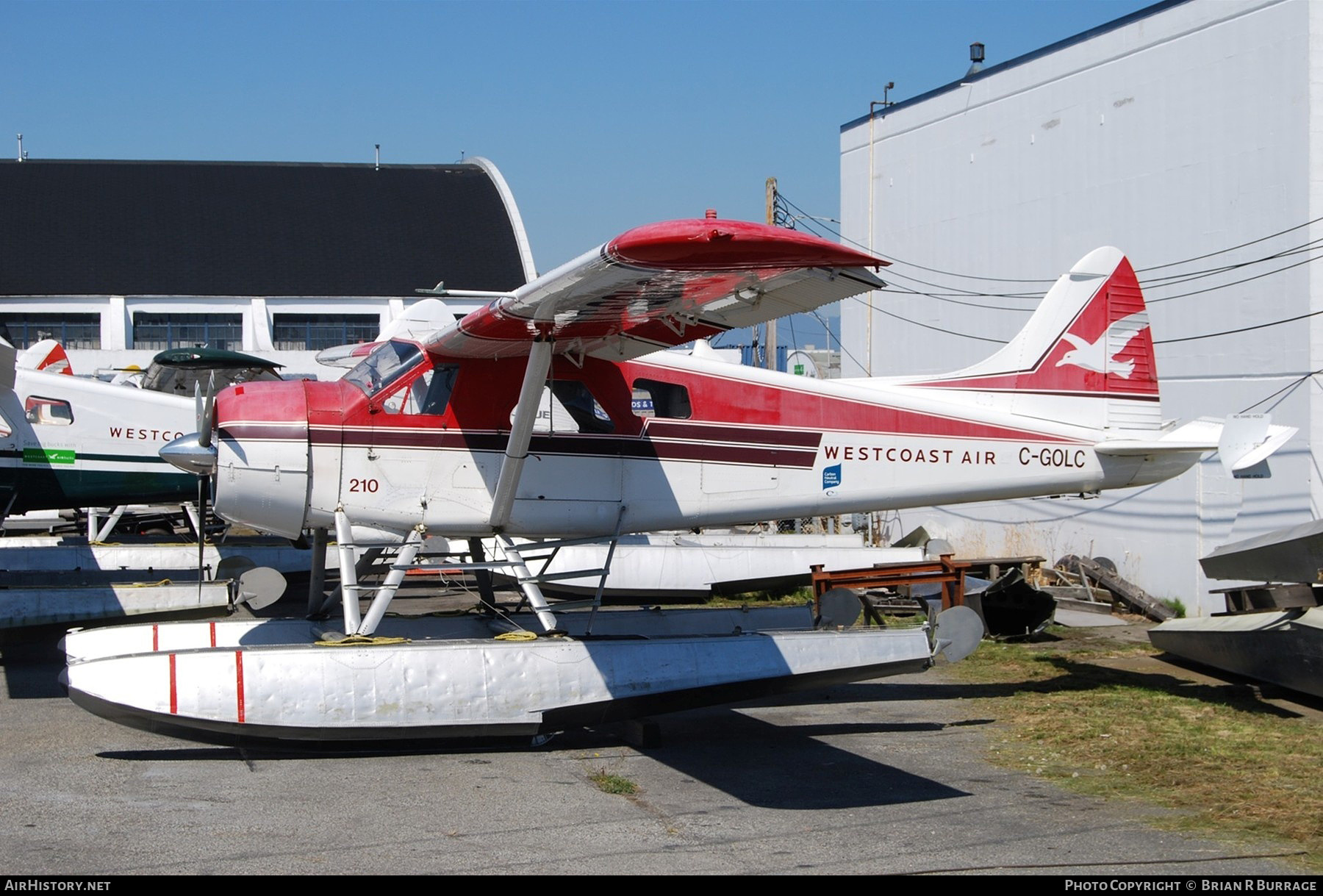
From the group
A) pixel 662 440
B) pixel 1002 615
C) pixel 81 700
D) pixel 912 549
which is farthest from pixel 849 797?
pixel 912 549

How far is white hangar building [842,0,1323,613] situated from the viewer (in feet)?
43.5

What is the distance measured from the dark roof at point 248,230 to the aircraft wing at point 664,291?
28571 mm

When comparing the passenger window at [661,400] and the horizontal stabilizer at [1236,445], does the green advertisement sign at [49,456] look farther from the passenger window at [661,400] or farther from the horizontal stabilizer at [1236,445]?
the horizontal stabilizer at [1236,445]

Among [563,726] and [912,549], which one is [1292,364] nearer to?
[912,549]

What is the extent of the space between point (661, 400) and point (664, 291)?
1.99m

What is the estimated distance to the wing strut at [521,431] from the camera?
774 centimetres

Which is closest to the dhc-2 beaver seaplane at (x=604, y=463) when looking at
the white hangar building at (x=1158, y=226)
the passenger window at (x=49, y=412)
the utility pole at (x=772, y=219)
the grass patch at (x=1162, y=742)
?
the grass patch at (x=1162, y=742)

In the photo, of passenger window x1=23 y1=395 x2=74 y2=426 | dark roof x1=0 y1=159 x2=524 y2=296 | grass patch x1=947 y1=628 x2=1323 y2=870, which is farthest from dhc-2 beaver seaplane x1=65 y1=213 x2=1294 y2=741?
dark roof x1=0 y1=159 x2=524 y2=296

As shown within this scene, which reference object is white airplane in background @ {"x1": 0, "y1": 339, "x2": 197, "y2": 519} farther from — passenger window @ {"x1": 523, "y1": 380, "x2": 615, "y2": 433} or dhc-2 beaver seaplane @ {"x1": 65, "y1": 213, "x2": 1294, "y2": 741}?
passenger window @ {"x1": 523, "y1": 380, "x2": 615, "y2": 433}

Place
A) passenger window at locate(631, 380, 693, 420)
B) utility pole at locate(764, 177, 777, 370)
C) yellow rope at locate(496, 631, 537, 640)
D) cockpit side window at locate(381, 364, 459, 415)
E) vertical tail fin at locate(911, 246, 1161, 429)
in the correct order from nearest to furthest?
yellow rope at locate(496, 631, 537, 640), cockpit side window at locate(381, 364, 459, 415), passenger window at locate(631, 380, 693, 420), vertical tail fin at locate(911, 246, 1161, 429), utility pole at locate(764, 177, 777, 370)

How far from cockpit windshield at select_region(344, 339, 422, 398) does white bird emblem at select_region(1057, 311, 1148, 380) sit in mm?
5074

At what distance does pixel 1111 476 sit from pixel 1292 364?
494cm

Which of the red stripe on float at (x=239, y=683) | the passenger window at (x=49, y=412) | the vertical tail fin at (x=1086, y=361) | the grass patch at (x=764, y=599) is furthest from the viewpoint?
the grass patch at (x=764, y=599)

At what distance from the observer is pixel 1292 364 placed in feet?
43.2
